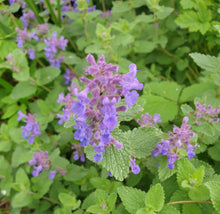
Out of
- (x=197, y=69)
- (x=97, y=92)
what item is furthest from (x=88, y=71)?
(x=197, y=69)

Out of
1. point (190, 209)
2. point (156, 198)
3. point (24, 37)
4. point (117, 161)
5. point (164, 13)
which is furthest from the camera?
point (24, 37)

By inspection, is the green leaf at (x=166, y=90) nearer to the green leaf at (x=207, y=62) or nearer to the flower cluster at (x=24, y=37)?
the green leaf at (x=207, y=62)

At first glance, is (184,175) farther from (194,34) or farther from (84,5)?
(84,5)

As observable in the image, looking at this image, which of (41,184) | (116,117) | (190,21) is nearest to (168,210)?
(116,117)

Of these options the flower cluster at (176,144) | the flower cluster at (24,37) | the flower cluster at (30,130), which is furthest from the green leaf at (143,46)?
the flower cluster at (176,144)

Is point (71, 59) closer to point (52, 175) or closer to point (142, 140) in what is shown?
point (52, 175)
